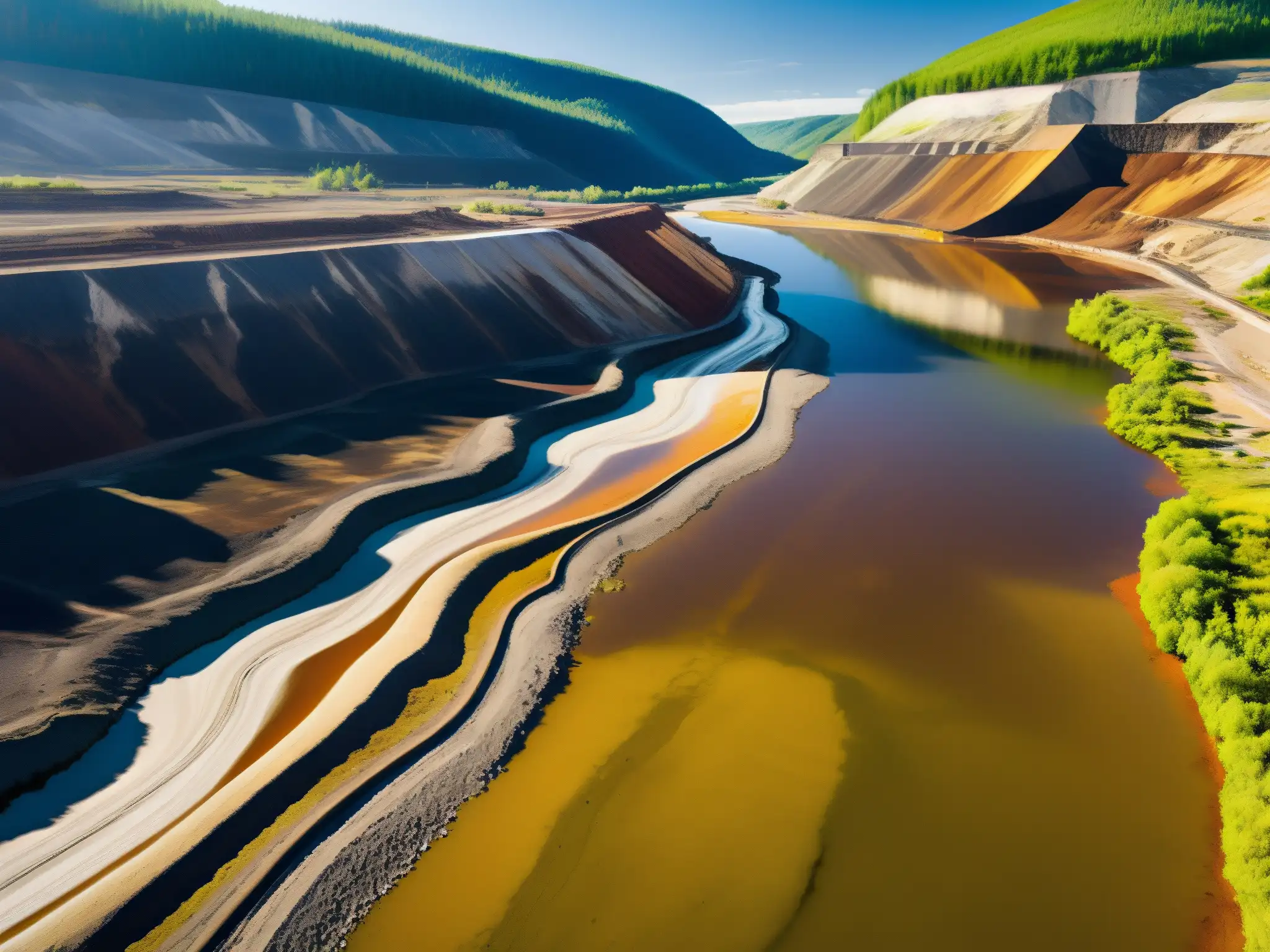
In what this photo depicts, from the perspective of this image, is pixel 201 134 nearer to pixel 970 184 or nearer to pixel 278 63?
pixel 278 63

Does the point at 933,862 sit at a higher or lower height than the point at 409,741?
lower

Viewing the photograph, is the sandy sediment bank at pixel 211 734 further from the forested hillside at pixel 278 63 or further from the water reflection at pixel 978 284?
the forested hillside at pixel 278 63

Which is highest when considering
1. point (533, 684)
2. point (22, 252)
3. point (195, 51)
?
point (195, 51)

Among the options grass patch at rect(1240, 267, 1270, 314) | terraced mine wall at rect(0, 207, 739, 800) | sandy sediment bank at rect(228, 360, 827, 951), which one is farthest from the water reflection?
sandy sediment bank at rect(228, 360, 827, 951)

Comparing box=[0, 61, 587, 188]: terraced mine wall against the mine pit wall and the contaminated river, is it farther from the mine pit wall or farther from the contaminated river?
the contaminated river

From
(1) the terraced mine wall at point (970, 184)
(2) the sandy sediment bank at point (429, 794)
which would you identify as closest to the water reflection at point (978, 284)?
(1) the terraced mine wall at point (970, 184)

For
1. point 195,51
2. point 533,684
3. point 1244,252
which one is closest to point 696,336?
point 533,684

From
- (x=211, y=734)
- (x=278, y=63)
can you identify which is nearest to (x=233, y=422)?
(x=211, y=734)

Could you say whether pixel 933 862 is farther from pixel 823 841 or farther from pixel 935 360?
pixel 935 360
